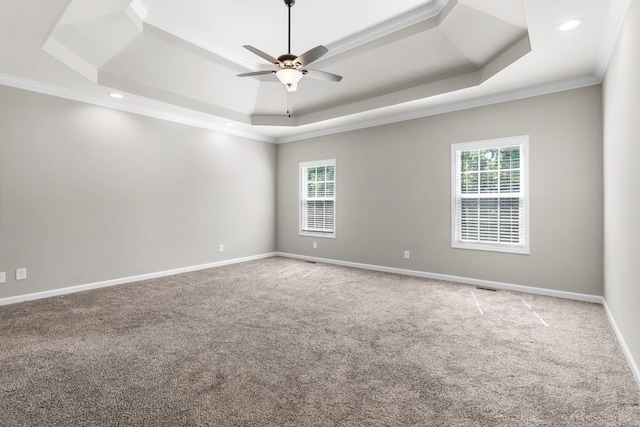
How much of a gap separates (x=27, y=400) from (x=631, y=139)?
452 centimetres

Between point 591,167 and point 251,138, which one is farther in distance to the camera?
point 251,138

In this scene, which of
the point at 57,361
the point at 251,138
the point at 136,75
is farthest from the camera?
the point at 251,138

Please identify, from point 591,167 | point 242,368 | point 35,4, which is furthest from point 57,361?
point 591,167

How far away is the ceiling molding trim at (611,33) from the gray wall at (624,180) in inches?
3.6

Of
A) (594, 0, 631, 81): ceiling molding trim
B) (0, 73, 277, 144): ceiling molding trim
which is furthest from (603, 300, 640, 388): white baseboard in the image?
(0, 73, 277, 144): ceiling molding trim

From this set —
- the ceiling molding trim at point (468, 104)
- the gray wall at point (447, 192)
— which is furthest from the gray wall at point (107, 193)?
the ceiling molding trim at point (468, 104)

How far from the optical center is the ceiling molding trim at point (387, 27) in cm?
344

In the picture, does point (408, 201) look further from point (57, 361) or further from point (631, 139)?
point (57, 361)

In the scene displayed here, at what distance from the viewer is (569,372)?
2.24 metres

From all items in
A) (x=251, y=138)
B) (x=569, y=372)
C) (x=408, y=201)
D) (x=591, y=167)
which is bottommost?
(x=569, y=372)

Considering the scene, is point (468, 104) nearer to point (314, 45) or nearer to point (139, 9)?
point (314, 45)

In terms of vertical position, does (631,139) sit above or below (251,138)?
below

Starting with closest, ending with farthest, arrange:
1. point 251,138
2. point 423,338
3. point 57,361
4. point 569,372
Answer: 1. point 569,372
2. point 57,361
3. point 423,338
4. point 251,138

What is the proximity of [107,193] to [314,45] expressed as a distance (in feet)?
12.1
